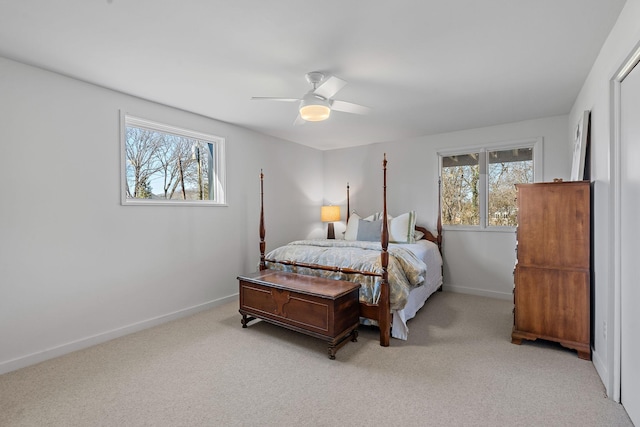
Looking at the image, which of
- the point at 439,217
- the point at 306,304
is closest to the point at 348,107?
the point at 306,304

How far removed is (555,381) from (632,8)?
238cm

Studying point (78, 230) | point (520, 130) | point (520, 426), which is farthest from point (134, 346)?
point (520, 130)

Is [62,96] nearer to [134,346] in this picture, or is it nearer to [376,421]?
[134,346]

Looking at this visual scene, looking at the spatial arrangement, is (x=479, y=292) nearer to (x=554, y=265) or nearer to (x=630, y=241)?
(x=554, y=265)

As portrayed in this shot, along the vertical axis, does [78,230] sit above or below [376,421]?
above

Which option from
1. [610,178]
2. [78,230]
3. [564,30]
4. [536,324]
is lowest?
[536,324]

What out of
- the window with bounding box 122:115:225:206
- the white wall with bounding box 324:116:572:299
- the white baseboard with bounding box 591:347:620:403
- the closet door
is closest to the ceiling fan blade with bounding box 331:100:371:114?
the closet door

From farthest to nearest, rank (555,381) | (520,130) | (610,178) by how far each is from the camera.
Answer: (520,130), (555,381), (610,178)

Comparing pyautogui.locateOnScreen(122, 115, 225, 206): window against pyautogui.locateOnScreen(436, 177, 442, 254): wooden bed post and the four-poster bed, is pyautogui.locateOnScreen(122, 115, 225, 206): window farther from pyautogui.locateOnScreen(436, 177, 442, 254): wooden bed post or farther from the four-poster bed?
pyautogui.locateOnScreen(436, 177, 442, 254): wooden bed post

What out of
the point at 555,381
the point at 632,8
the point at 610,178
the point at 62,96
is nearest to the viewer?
the point at 632,8

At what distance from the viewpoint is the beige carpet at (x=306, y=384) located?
1.84m

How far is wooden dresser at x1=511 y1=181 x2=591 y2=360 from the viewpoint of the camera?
2520 millimetres

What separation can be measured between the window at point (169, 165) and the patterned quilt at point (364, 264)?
4.13 ft

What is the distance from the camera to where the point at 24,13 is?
1.83 m
